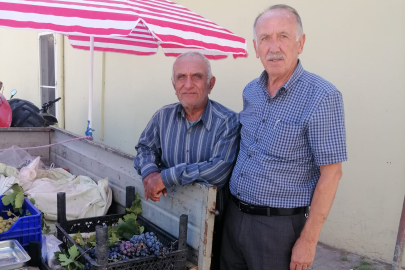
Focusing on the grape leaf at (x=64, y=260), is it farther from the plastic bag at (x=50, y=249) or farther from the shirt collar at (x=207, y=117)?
the shirt collar at (x=207, y=117)

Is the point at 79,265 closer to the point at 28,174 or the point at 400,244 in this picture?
the point at 28,174

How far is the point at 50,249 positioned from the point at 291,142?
1.49m

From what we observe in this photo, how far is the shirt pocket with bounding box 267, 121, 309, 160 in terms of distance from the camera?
1654 mm

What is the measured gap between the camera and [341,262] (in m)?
3.41

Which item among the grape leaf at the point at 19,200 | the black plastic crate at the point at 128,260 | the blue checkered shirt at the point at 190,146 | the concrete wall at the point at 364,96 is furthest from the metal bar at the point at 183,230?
the concrete wall at the point at 364,96

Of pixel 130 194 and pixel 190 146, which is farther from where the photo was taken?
pixel 130 194

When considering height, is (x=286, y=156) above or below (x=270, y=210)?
above

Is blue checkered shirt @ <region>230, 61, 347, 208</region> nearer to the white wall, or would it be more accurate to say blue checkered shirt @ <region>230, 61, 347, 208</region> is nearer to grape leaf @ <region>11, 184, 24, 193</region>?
grape leaf @ <region>11, 184, 24, 193</region>

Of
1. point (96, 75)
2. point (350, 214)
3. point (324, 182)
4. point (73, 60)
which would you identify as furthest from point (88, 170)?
point (73, 60)

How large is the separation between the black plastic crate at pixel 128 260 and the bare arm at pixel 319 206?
571mm

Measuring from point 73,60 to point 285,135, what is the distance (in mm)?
6318

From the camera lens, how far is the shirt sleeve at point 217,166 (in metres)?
1.93

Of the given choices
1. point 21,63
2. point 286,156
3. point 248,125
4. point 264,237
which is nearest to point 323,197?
point 286,156

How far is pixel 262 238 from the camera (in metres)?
1.80
